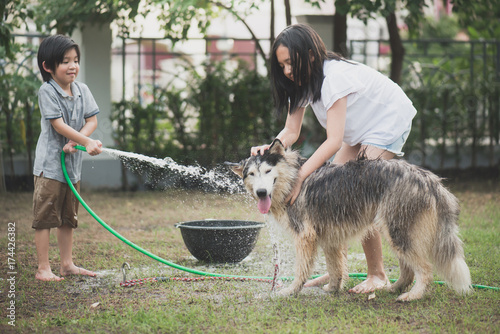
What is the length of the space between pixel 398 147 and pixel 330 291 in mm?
1226

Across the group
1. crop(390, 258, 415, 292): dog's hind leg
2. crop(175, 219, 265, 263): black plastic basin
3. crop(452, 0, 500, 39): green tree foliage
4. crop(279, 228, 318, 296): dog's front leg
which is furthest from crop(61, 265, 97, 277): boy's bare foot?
crop(452, 0, 500, 39): green tree foliage

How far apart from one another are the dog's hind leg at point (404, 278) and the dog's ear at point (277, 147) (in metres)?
1.20

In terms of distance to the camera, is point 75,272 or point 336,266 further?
point 75,272

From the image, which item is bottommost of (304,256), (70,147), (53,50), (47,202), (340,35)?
(304,256)

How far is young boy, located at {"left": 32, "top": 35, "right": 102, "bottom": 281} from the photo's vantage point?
4664 millimetres

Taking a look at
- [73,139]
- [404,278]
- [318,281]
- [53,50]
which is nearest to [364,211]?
[404,278]

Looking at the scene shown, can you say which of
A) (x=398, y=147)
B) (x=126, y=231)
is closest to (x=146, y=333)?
(x=398, y=147)

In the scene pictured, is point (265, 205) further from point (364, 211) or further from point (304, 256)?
point (364, 211)

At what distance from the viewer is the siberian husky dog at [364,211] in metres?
3.89

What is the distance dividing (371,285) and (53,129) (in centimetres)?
287

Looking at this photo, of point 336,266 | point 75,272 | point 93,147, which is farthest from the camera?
point 75,272

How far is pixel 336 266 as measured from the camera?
4387mm

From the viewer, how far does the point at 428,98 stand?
10555mm

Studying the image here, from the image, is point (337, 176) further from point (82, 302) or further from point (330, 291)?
point (82, 302)
